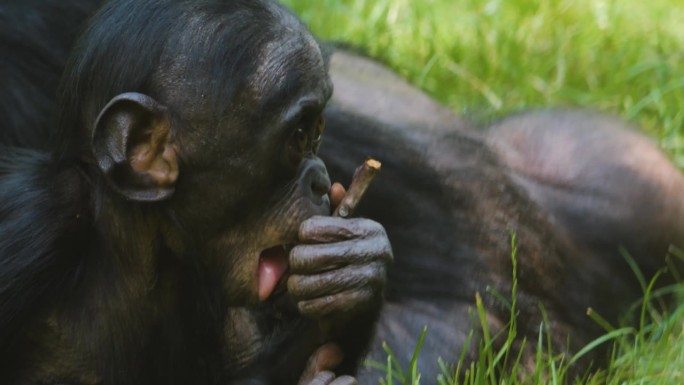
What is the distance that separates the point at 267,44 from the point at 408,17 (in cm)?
265

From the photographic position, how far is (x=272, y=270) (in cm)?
372

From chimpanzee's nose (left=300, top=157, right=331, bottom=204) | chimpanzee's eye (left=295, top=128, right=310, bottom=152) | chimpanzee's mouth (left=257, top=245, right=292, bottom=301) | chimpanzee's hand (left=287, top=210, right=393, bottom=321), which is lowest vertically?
chimpanzee's mouth (left=257, top=245, right=292, bottom=301)

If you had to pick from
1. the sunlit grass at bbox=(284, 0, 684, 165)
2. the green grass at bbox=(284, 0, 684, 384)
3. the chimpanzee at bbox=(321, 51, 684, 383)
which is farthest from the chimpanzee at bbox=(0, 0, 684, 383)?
the sunlit grass at bbox=(284, 0, 684, 165)

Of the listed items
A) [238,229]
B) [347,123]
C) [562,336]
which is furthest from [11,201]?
[562,336]

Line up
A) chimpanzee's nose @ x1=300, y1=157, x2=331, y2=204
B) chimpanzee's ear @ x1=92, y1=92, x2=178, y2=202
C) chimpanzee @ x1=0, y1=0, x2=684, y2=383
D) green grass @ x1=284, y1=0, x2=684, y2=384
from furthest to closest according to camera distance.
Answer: green grass @ x1=284, y1=0, x2=684, y2=384
chimpanzee @ x1=0, y1=0, x2=684, y2=383
chimpanzee's nose @ x1=300, y1=157, x2=331, y2=204
chimpanzee's ear @ x1=92, y1=92, x2=178, y2=202

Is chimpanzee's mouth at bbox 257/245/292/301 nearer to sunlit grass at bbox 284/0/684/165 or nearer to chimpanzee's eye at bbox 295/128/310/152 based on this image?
chimpanzee's eye at bbox 295/128/310/152

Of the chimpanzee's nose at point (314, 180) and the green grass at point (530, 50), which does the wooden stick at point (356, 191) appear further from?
the green grass at point (530, 50)

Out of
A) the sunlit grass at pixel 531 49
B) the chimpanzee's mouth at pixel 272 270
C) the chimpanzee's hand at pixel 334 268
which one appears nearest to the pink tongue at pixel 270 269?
the chimpanzee's mouth at pixel 272 270

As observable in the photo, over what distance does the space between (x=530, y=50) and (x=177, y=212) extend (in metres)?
2.66

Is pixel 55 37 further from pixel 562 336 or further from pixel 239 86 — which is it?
pixel 562 336

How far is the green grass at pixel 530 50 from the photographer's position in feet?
18.7

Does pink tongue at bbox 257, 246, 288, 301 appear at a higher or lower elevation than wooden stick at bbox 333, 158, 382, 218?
lower

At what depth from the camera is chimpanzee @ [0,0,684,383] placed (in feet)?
14.9

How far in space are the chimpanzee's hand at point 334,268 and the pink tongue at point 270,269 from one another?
0.13 meters
